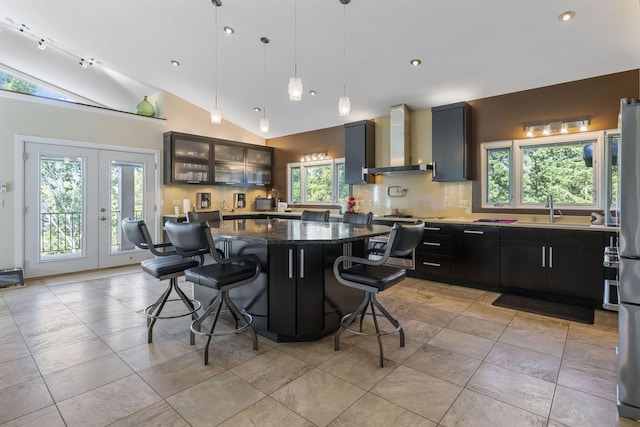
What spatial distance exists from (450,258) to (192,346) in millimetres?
3338

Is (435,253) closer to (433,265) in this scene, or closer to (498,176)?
(433,265)

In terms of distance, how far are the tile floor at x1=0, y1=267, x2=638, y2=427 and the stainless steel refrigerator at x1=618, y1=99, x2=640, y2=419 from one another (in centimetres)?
16

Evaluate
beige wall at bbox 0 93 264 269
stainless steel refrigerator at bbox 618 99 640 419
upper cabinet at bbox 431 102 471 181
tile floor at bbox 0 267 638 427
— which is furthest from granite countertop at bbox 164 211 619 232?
stainless steel refrigerator at bbox 618 99 640 419

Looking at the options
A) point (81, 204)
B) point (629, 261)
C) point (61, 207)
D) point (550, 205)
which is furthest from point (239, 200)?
point (629, 261)

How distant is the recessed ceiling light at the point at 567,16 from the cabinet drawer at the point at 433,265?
9.25ft

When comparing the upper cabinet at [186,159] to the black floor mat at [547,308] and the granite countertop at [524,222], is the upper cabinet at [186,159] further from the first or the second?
the black floor mat at [547,308]

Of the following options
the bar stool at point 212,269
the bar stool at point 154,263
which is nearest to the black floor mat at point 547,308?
the bar stool at point 212,269

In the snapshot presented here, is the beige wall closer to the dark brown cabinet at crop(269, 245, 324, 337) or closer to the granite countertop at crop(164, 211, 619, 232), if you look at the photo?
the granite countertop at crop(164, 211, 619, 232)

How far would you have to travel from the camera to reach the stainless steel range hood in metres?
5.14

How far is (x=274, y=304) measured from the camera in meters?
2.60

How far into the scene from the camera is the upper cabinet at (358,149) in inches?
221

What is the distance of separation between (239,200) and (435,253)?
4342 millimetres

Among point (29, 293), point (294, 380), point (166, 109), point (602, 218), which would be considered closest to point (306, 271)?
point (294, 380)

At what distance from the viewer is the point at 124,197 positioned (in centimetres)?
554
